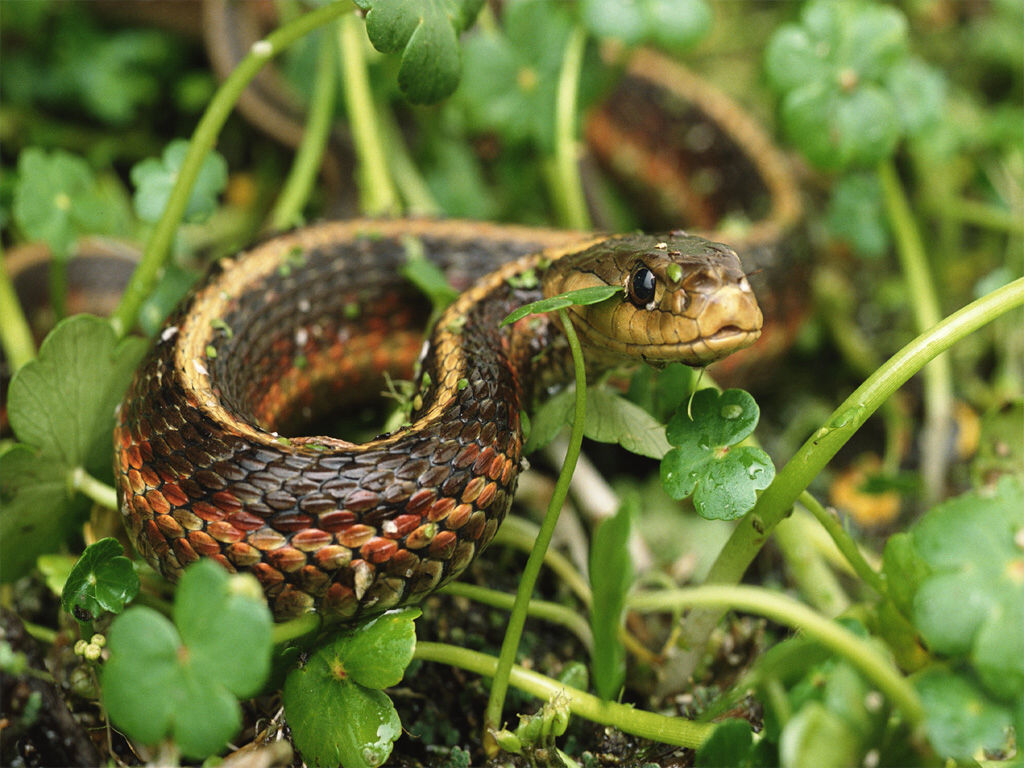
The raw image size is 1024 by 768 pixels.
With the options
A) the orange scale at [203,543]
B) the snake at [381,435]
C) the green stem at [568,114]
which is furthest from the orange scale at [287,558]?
the green stem at [568,114]

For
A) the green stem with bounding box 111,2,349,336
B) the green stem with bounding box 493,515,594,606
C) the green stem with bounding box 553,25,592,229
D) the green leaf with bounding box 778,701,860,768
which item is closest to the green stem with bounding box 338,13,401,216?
the green stem with bounding box 553,25,592,229

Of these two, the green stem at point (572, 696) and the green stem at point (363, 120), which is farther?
the green stem at point (363, 120)

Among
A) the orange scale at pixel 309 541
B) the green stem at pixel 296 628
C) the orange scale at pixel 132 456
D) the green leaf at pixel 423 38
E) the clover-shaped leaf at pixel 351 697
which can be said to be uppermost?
the green leaf at pixel 423 38

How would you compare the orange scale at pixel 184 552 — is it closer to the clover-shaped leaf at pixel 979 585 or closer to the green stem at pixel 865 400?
the green stem at pixel 865 400

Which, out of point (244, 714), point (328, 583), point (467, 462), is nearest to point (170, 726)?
point (328, 583)

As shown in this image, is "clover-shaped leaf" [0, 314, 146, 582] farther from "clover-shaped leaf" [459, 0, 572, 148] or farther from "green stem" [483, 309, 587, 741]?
"clover-shaped leaf" [459, 0, 572, 148]

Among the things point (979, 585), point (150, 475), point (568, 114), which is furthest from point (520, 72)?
point (979, 585)

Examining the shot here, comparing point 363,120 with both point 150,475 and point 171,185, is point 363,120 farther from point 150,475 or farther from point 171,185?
point 150,475

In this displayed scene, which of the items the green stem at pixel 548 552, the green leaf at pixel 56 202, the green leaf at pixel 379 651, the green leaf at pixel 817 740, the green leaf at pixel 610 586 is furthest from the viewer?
the green leaf at pixel 56 202
